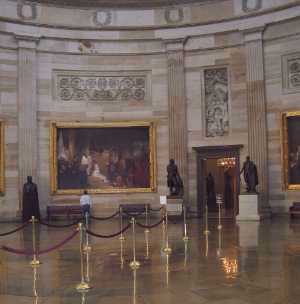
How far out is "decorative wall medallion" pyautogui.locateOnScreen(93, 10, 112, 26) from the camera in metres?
30.3

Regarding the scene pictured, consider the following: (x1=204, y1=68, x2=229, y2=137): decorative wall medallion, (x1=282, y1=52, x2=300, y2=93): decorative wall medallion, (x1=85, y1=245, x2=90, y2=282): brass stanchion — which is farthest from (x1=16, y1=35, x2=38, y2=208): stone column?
(x1=85, y1=245, x2=90, y2=282): brass stanchion

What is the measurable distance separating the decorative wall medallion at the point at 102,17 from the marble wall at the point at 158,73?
0.18 ft

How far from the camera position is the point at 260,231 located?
19547 mm

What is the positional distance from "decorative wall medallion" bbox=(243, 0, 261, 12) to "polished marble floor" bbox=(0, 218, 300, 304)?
14.9 meters

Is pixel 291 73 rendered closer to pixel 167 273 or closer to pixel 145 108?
pixel 145 108

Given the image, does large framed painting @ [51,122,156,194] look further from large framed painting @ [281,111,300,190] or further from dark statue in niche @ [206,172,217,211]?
large framed painting @ [281,111,300,190]

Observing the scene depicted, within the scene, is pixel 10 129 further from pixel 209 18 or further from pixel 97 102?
pixel 209 18

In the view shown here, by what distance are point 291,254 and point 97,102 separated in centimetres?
1902

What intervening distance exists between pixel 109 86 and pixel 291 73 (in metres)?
9.60

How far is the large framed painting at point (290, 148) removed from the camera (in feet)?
88.7

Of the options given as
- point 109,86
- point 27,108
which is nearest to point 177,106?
point 109,86

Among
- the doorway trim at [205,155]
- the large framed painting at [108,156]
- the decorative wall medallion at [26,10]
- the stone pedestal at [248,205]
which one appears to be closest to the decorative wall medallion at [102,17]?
→ the decorative wall medallion at [26,10]

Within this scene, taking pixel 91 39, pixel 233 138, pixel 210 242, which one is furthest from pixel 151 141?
pixel 210 242

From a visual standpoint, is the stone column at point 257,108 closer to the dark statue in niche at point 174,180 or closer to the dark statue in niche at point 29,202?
the dark statue in niche at point 174,180
